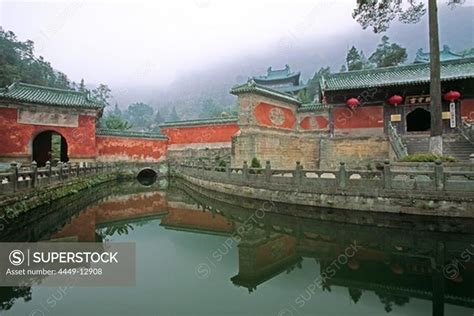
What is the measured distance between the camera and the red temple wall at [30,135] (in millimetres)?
19344

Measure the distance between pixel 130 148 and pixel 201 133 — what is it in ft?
21.5

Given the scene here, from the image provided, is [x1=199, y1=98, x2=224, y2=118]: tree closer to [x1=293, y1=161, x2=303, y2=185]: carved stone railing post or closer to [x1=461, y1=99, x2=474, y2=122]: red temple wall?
[x1=461, y1=99, x2=474, y2=122]: red temple wall

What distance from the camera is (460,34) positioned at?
114125 mm

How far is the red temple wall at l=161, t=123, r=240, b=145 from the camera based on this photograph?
2475cm

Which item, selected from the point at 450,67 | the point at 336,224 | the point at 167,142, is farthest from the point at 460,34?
the point at 336,224

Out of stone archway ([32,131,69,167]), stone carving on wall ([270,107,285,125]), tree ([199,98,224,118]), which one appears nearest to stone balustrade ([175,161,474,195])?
stone carving on wall ([270,107,285,125])

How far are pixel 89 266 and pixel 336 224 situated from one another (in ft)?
24.0

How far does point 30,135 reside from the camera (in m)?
20.2

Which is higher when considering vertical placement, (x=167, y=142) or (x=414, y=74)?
(x=414, y=74)

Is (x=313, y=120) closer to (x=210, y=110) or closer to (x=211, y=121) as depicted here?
(x=211, y=121)

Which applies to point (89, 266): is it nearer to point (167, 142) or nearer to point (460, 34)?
point (167, 142)

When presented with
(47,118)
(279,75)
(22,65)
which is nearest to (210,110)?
(279,75)

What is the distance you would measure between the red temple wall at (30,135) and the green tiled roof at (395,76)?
18004 millimetres

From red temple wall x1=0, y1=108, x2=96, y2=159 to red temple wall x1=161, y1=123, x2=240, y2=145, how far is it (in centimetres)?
731
